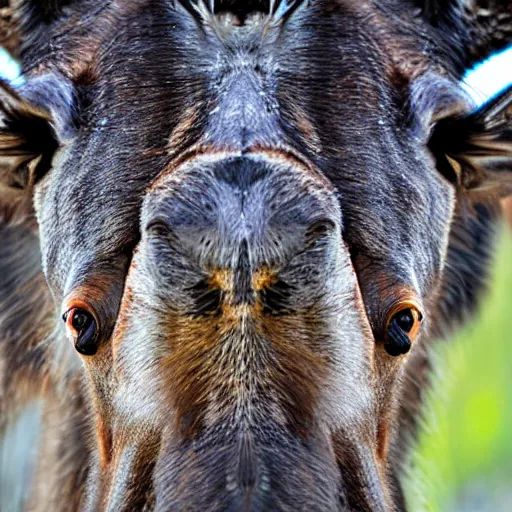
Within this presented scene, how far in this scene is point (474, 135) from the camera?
4.41 metres

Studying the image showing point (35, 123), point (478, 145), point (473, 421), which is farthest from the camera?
point (473, 421)

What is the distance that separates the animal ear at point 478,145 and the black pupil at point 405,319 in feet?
2.50

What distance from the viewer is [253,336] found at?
136 inches

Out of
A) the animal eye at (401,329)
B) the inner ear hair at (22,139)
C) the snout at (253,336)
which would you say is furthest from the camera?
the inner ear hair at (22,139)

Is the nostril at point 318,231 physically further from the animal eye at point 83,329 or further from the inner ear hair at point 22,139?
the inner ear hair at point 22,139

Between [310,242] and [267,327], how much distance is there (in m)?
0.28

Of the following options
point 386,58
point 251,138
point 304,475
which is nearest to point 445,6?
point 386,58

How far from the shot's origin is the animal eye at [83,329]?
3.85 m

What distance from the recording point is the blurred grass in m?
5.33

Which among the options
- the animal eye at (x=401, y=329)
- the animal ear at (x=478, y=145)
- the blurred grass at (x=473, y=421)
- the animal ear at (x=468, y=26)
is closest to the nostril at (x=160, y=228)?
the animal eye at (x=401, y=329)

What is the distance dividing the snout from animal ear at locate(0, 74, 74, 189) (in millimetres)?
685

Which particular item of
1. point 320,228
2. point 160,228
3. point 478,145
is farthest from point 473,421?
point 160,228

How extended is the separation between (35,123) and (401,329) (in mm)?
1455

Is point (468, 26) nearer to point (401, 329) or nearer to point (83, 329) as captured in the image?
point (401, 329)
